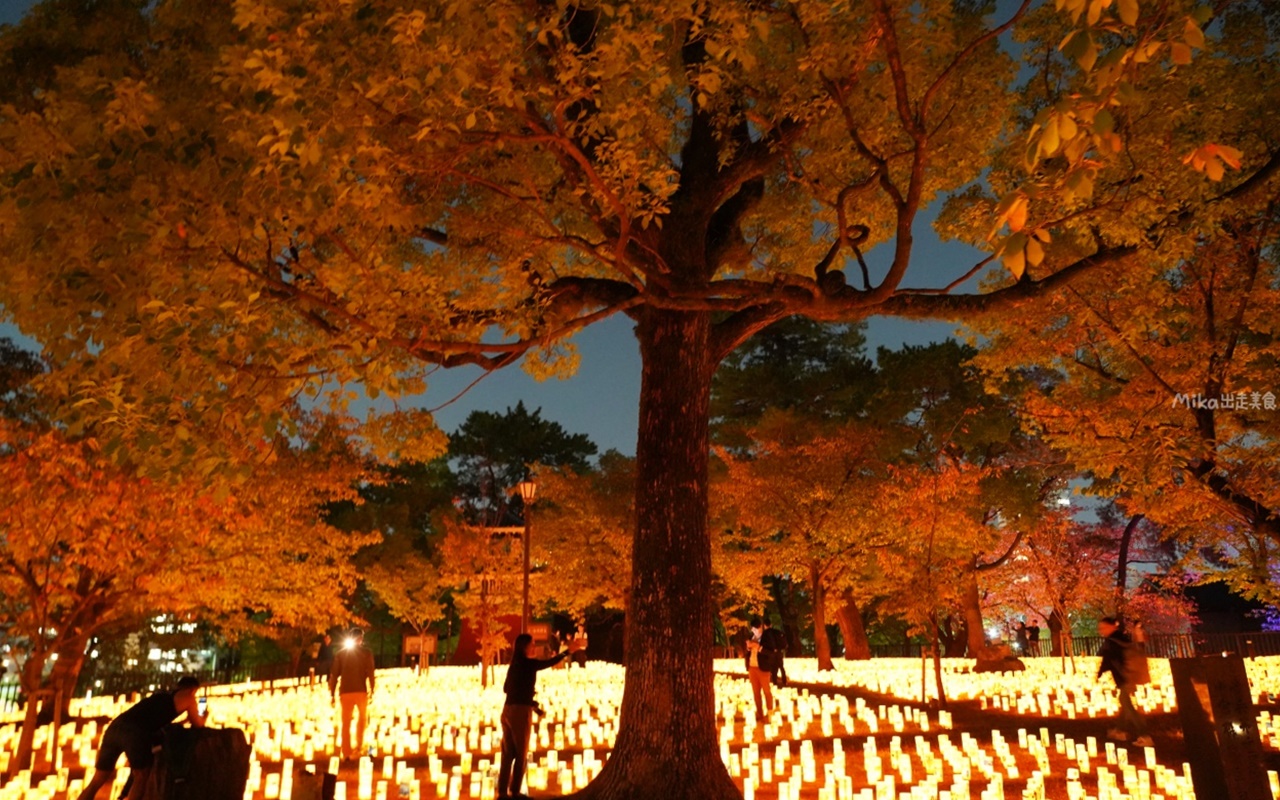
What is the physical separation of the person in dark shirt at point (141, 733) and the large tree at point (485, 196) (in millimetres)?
2323

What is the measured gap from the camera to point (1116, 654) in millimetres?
10219

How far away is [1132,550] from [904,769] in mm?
34750

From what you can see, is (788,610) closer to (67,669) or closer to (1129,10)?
(67,669)

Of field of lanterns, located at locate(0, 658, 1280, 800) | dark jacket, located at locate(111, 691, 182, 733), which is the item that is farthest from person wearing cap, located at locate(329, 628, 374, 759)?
dark jacket, located at locate(111, 691, 182, 733)

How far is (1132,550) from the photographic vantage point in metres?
36.8

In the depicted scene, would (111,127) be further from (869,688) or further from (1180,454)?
(869,688)

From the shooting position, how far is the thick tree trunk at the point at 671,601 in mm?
6777

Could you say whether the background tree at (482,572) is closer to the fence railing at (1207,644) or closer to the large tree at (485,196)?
the fence railing at (1207,644)

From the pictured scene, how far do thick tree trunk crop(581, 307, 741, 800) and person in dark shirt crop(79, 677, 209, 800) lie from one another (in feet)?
10.9

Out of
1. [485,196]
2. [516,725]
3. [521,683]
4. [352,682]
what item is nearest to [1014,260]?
[521,683]

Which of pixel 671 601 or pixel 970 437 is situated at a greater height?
pixel 970 437

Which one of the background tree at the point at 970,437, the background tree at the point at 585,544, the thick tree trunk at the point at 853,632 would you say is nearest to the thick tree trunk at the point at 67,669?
the background tree at the point at 585,544

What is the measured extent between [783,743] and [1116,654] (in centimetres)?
458

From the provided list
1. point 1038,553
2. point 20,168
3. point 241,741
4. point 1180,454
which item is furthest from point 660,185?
point 1038,553
